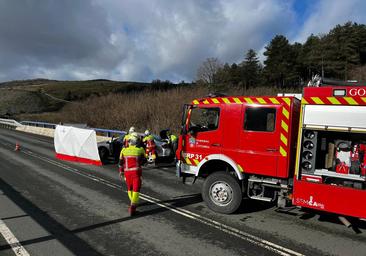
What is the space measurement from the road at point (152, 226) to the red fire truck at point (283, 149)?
0.54m

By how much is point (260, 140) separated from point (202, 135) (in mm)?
1429

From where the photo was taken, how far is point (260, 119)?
23.1 ft

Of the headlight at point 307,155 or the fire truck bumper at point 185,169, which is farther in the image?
the fire truck bumper at point 185,169

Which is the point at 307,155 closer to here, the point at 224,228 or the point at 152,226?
the point at 224,228

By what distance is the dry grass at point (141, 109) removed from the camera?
32.6 m

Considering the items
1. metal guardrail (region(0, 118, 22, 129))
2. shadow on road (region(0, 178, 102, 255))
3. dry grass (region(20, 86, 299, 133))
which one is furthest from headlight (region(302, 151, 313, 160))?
metal guardrail (region(0, 118, 22, 129))

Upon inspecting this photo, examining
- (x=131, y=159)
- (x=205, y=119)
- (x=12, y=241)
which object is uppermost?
(x=205, y=119)

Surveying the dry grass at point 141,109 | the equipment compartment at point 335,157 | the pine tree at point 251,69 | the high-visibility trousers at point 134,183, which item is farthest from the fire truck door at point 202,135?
the pine tree at point 251,69

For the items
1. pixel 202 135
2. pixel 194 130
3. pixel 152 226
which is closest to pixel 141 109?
pixel 194 130

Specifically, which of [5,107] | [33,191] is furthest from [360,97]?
[5,107]

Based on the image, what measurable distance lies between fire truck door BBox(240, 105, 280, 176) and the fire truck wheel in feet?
1.53

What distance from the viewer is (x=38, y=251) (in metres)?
5.18

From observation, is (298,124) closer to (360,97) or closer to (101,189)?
(360,97)

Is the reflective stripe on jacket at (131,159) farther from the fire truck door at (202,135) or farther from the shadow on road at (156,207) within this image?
the fire truck door at (202,135)
